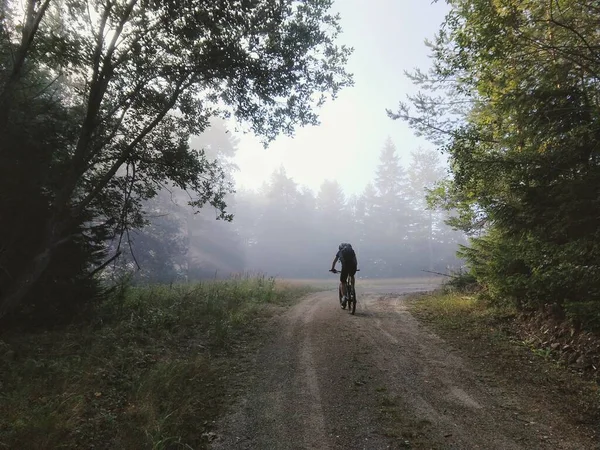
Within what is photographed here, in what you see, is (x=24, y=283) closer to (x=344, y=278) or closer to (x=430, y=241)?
(x=344, y=278)

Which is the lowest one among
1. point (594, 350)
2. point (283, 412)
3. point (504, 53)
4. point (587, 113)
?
point (283, 412)

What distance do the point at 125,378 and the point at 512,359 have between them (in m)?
6.78

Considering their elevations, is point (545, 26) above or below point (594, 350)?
above

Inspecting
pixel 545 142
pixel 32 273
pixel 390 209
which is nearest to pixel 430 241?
pixel 390 209

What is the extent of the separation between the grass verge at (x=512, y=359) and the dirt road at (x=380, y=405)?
267 mm

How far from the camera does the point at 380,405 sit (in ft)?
16.1

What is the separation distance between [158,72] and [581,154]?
31.1ft

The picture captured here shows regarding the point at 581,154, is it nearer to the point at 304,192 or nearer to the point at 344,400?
the point at 344,400

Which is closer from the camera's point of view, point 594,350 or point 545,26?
point 594,350

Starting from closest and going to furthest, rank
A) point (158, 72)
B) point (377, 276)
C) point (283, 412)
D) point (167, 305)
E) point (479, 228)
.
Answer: point (283, 412)
point (158, 72)
point (167, 305)
point (479, 228)
point (377, 276)

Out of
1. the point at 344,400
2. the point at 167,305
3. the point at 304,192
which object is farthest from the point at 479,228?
the point at 304,192

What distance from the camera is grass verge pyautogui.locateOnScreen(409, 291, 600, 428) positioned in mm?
4824

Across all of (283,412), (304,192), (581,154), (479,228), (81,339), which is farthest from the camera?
(304,192)

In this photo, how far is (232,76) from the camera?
32.0 ft
